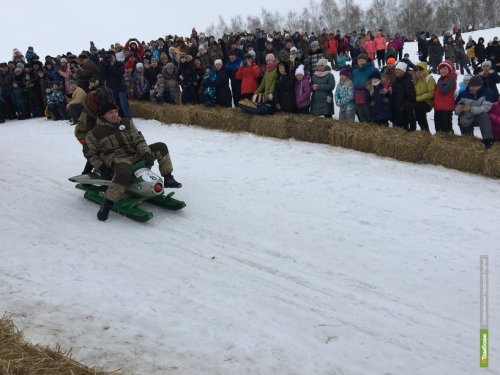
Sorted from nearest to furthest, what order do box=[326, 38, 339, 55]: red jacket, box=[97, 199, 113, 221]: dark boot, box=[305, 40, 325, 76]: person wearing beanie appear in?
1. box=[97, 199, 113, 221]: dark boot
2. box=[305, 40, 325, 76]: person wearing beanie
3. box=[326, 38, 339, 55]: red jacket

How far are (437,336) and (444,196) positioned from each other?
3540mm

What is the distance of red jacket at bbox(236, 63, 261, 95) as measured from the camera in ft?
37.8

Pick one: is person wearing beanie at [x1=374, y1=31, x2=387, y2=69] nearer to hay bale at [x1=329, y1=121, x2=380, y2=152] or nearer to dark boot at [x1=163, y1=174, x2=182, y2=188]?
hay bale at [x1=329, y1=121, x2=380, y2=152]

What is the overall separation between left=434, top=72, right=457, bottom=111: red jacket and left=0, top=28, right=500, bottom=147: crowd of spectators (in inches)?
0.8

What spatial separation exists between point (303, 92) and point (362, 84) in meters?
1.46

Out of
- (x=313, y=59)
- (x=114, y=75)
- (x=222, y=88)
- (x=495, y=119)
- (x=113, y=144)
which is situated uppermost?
(x=313, y=59)

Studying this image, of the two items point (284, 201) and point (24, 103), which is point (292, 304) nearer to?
point (284, 201)

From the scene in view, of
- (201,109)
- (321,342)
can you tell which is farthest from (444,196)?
(201,109)

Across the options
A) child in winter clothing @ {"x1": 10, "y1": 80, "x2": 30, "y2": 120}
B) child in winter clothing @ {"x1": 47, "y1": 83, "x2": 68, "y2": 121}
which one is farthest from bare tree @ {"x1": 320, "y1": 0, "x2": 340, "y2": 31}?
child in winter clothing @ {"x1": 47, "y1": 83, "x2": 68, "y2": 121}

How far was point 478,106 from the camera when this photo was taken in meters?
7.98

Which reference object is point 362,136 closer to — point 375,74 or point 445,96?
point 375,74

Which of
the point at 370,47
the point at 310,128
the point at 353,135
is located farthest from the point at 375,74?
the point at 370,47

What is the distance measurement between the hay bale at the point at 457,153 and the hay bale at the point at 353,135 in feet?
3.65

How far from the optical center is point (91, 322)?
3699 mm
